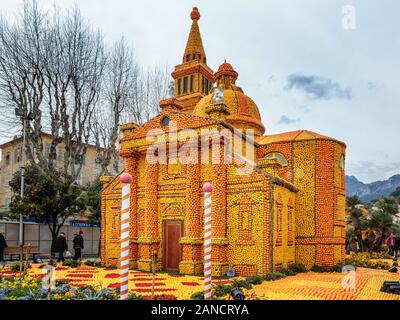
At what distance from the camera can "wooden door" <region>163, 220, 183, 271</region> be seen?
1886 centimetres

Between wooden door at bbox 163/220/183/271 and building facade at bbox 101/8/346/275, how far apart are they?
0.05 metres

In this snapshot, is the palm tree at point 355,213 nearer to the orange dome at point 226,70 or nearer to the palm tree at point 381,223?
the palm tree at point 381,223

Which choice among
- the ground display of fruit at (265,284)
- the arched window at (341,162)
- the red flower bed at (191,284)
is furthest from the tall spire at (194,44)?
the red flower bed at (191,284)

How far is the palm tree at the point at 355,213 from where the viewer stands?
28.0 m

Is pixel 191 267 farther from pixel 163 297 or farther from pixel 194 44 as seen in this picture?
pixel 194 44

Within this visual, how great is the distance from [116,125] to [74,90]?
4.14m

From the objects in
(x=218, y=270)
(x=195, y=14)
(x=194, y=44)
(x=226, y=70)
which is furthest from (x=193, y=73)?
(x=218, y=270)

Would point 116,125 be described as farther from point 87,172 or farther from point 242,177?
point 87,172

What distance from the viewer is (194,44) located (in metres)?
37.5

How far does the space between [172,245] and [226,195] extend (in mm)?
3934

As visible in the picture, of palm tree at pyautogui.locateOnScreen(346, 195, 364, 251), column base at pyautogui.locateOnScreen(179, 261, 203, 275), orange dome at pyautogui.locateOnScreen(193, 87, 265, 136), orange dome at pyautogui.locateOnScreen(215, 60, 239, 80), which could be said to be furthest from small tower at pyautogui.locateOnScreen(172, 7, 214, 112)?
column base at pyautogui.locateOnScreen(179, 261, 203, 275)

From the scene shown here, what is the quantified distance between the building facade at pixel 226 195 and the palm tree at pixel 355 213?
659cm
